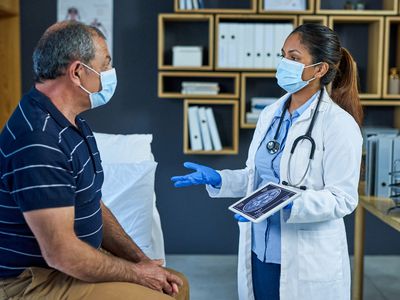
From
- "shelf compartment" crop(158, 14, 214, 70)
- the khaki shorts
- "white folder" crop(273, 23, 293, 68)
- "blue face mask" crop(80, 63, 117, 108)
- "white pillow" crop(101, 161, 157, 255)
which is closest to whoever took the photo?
the khaki shorts

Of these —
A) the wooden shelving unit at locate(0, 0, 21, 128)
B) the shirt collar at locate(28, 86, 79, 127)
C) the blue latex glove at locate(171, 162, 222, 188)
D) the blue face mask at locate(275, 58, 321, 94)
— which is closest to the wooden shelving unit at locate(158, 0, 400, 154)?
the wooden shelving unit at locate(0, 0, 21, 128)

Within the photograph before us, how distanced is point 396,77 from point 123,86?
5.75ft

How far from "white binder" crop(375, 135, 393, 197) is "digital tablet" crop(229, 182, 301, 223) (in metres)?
0.92

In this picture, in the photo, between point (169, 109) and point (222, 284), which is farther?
point (169, 109)

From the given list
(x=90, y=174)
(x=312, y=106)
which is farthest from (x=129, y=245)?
(x=312, y=106)

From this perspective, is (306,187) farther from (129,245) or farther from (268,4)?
(268,4)

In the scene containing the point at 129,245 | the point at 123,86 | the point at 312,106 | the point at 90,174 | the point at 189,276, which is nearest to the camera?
the point at 90,174

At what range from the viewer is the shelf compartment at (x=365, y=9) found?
3150mm

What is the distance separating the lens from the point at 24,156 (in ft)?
4.12

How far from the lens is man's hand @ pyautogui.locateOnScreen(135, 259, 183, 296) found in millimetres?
1531

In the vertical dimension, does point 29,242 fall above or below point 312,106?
below

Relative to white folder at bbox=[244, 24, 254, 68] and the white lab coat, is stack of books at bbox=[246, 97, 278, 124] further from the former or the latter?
the white lab coat

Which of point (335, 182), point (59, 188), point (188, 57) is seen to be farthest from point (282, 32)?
point (59, 188)

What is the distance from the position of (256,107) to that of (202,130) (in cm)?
38
